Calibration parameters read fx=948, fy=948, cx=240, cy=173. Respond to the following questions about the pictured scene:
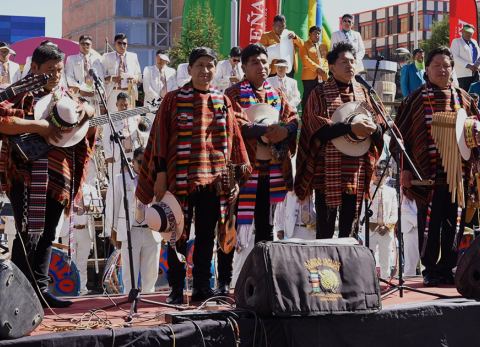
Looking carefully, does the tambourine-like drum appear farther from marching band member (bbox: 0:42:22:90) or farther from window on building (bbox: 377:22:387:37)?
window on building (bbox: 377:22:387:37)

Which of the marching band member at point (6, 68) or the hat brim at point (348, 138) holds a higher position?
the marching band member at point (6, 68)

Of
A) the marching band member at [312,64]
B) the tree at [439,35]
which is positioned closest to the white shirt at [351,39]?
the marching band member at [312,64]

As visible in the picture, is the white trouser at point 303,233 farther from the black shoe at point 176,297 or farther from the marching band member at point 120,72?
the marching band member at point 120,72

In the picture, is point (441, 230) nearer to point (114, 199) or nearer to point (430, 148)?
point (430, 148)

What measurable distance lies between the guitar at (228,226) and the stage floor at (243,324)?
748mm

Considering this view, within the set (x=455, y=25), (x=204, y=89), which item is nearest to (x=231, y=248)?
(x=204, y=89)

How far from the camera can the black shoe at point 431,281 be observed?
804 cm

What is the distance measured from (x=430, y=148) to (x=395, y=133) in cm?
83

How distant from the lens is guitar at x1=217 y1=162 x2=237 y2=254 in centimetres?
697

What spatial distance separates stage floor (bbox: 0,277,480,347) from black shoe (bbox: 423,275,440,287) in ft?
3.09

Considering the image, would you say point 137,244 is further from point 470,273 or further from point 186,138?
point 470,273

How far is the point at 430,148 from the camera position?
26.7 ft

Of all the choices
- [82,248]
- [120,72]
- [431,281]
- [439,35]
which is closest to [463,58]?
[120,72]

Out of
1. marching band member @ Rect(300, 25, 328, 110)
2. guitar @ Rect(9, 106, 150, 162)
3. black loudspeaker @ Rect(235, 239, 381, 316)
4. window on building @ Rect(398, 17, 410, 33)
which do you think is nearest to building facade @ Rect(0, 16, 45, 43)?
marching band member @ Rect(300, 25, 328, 110)
